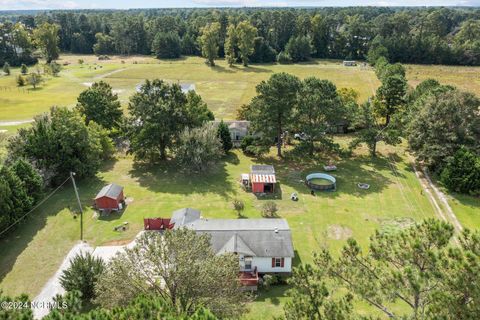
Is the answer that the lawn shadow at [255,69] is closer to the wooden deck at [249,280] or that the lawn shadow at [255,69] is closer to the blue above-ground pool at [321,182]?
the blue above-ground pool at [321,182]

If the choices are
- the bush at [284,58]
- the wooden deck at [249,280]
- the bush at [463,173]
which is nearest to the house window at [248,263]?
the wooden deck at [249,280]

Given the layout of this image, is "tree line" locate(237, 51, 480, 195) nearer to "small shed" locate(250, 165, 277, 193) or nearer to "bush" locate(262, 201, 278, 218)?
"small shed" locate(250, 165, 277, 193)

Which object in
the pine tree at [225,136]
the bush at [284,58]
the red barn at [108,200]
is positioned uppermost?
the bush at [284,58]

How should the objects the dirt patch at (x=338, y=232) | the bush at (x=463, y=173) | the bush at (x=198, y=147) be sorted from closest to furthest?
the dirt patch at (x=338, y=232) → the bush at (x=463, y=173) → the bush at (x=198, y=147)

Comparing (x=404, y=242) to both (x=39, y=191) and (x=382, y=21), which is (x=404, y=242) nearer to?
(x=39, y=191)

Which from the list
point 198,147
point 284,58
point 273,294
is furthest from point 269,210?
point 284,58

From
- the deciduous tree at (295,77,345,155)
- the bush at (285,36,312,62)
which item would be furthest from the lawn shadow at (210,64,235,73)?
the deciduous tree at (295,77,345,155)

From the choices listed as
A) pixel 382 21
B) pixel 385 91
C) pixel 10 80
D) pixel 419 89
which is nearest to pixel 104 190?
pixel 385 91

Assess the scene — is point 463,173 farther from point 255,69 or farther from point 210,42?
point 210,42
